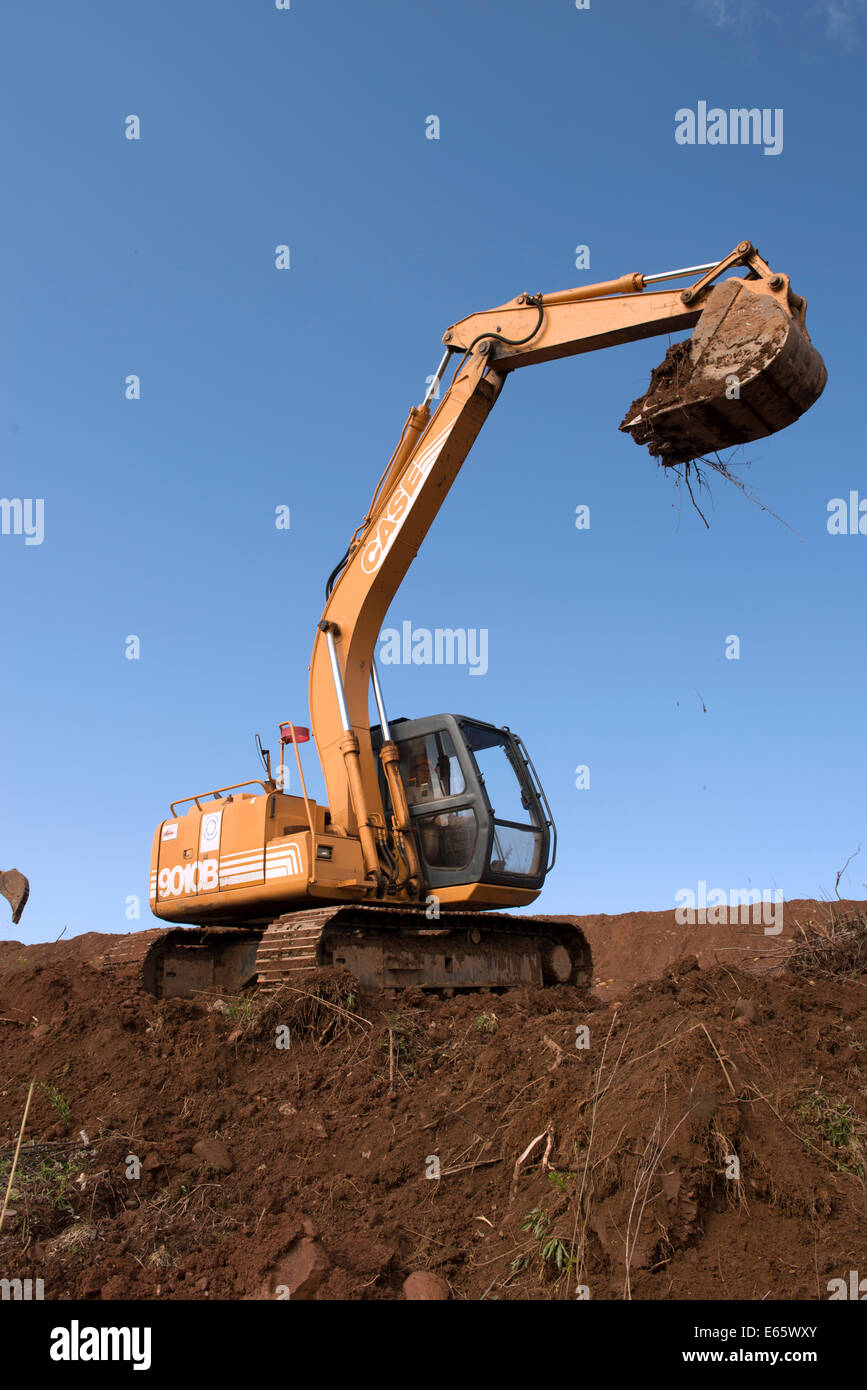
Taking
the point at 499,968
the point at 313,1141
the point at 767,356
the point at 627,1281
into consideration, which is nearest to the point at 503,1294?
the point at 627,1281

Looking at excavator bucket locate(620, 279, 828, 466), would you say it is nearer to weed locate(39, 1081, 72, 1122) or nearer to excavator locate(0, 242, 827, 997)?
excavator locate(0, 242, 827, 997)

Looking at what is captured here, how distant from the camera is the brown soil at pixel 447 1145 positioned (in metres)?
3.76

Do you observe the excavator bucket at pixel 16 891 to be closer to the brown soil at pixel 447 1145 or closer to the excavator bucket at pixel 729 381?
the brown soil at pixel 447 1145

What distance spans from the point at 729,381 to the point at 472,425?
3.34 m

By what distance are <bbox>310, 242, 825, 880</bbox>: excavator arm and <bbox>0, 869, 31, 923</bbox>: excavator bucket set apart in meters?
3.73

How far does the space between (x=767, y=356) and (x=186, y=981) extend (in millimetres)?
7866

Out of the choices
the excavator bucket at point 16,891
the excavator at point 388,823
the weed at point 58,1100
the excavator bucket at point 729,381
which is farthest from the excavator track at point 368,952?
the excavator bucket at point 729,381

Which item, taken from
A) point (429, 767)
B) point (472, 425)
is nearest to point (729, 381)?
point (472, 425)

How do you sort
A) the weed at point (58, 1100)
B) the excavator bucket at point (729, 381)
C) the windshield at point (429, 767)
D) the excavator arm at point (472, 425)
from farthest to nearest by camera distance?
the windshield at point (429, 767) → the excavator arm at point (472, 425) → the excavator bucket at point (729, 381) → the weed at point (58, 1100)

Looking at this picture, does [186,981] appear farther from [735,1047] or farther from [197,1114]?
[735,1047]

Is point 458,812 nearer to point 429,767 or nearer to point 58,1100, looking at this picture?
point 429,767

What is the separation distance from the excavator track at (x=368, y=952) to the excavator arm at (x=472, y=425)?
2.56ft

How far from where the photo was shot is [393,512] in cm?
954

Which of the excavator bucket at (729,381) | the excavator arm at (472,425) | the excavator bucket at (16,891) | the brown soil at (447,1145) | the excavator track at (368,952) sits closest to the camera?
the brown soil at (447,1145)
